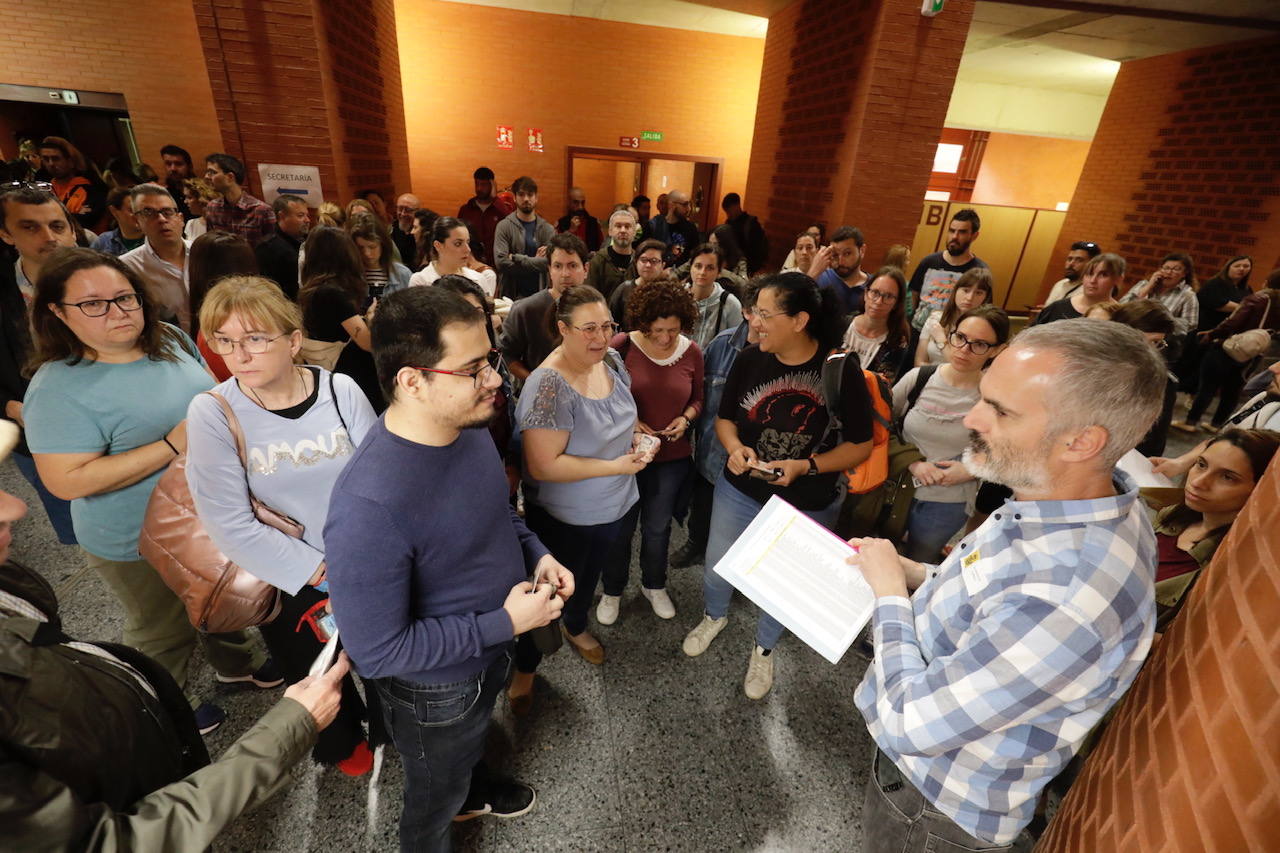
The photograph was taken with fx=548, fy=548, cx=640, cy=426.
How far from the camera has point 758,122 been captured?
862 centimetres

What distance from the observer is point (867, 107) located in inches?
224

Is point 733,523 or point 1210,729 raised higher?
point 1210,729

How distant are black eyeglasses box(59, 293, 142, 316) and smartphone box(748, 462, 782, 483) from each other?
2226 millimetres

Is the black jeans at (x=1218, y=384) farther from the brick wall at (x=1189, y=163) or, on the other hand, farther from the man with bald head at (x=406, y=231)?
the man with bald head at (x=406, y=231)

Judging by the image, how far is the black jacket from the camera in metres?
4.07

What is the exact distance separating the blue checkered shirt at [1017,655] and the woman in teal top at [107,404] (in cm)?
228

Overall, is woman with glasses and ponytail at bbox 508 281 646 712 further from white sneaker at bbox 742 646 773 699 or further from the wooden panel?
the wooden panel

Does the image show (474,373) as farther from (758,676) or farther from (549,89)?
(549,89)

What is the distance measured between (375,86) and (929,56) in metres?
6.52

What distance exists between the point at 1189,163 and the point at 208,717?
12318 mm

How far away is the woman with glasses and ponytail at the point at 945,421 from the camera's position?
2465 mm

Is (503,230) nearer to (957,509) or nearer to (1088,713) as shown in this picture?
(957,509)

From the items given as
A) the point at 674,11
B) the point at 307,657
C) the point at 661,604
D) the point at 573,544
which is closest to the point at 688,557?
the point at 661,604

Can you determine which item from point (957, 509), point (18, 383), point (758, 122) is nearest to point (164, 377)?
point (18, 383)
